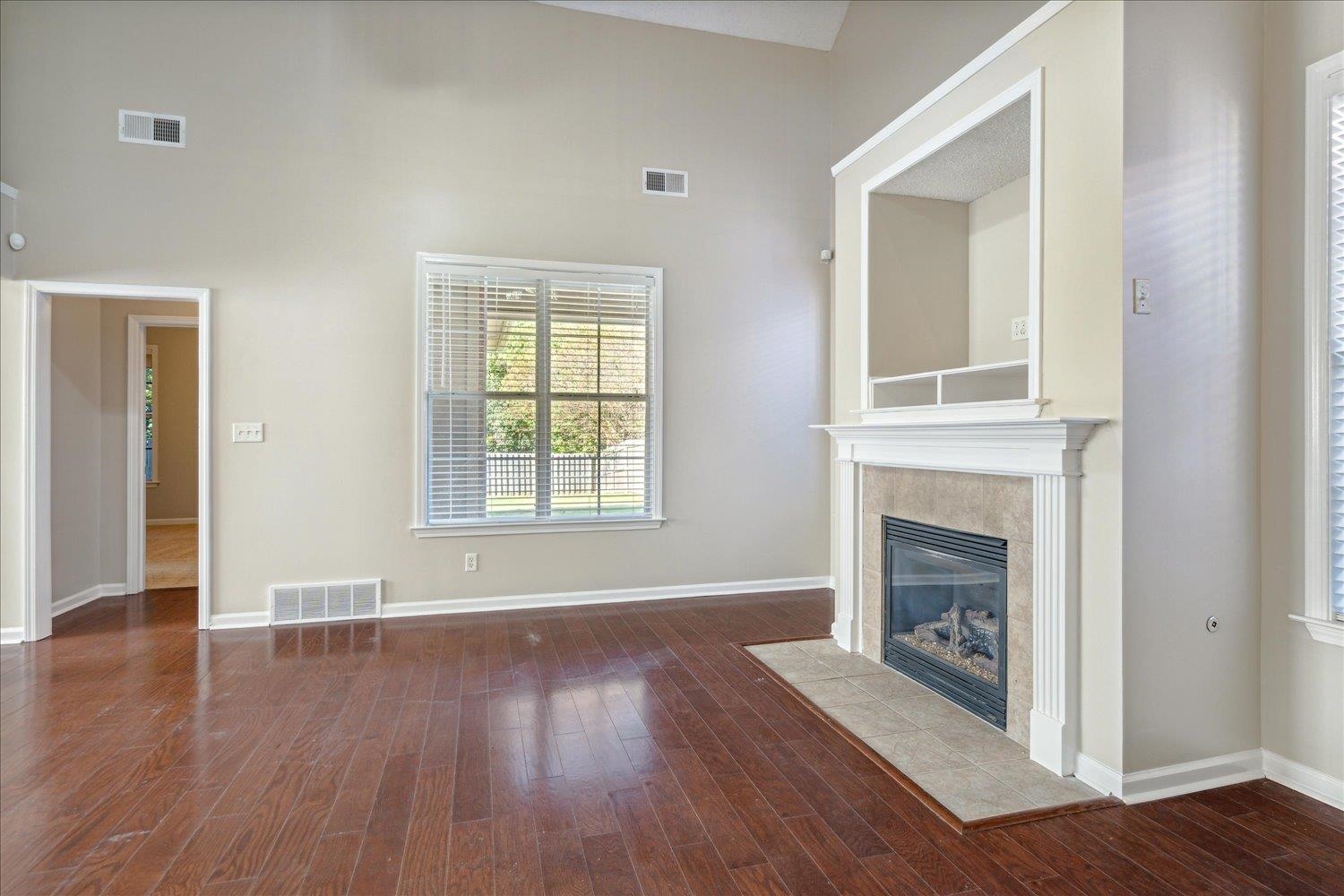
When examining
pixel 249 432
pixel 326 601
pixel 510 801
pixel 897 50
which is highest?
pixel 897 50

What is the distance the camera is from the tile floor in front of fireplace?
224 cm

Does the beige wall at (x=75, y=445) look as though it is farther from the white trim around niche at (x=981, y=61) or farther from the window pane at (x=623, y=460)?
the white trim around niche at (x=981, y=61)

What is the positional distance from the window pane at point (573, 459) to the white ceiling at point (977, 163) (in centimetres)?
244

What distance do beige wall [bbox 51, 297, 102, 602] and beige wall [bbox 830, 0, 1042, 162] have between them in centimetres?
550

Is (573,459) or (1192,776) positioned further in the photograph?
(573,459)

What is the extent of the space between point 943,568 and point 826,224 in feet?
10.5

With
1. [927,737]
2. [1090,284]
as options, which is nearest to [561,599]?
[927,737]

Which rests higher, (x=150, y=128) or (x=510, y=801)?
(x=150, y=128)

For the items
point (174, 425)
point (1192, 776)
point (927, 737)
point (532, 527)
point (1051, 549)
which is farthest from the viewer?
point (174, 425)

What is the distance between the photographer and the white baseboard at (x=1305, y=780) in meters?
2.18

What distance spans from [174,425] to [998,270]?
31.7 feet

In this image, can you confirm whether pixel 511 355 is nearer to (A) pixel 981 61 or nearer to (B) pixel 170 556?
(A) pixel 981 61

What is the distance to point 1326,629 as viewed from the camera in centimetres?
219

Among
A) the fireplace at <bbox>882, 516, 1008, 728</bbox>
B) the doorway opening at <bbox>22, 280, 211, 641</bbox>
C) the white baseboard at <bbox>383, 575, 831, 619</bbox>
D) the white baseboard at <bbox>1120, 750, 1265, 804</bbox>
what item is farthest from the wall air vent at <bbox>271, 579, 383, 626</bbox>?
the white baseboard at <bbox>1120, 750, 1265, 804</bbox>
